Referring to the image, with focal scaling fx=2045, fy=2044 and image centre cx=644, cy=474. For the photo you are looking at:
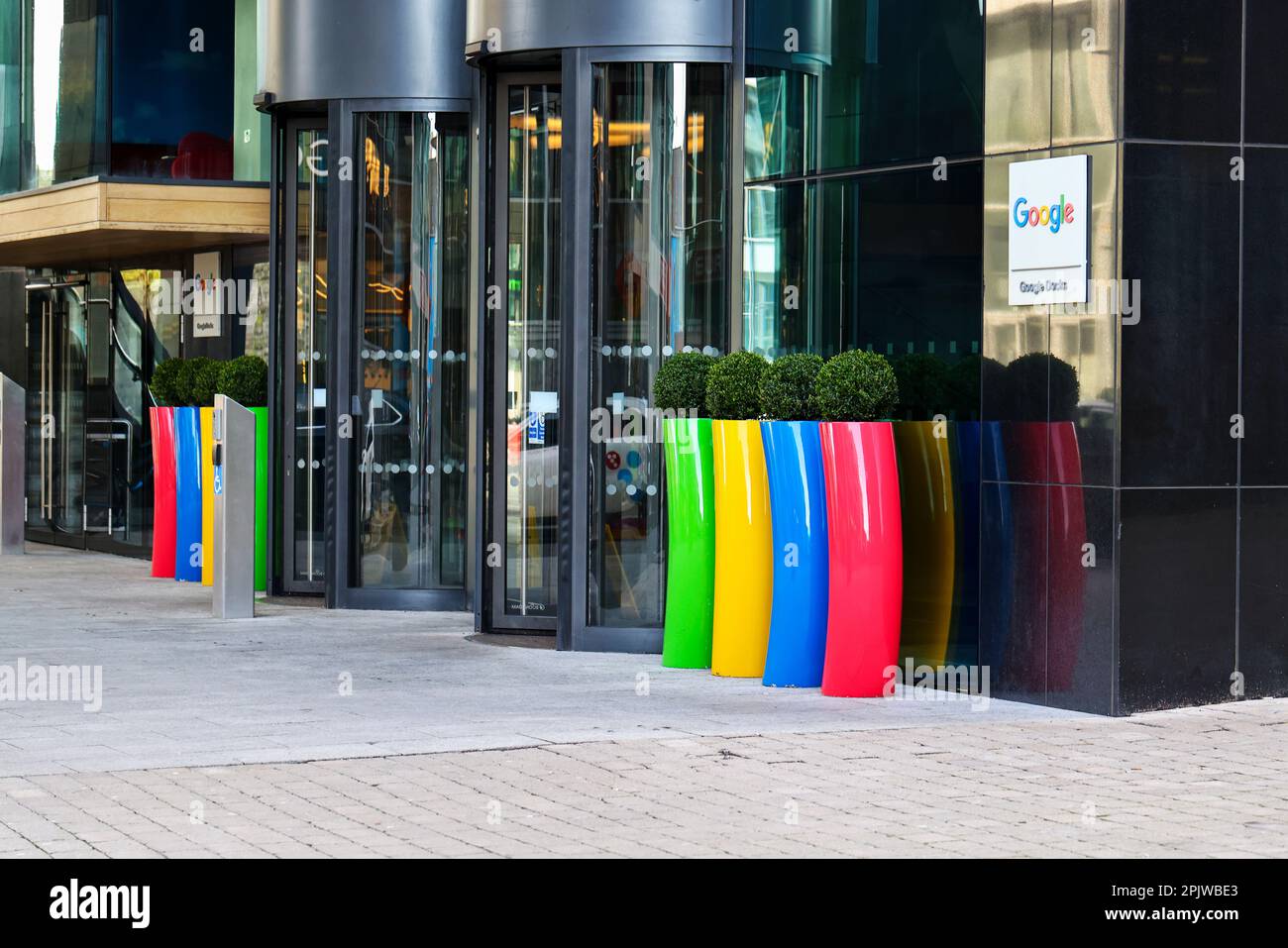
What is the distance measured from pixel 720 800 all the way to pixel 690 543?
4012 millimetres

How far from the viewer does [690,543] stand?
11539 mm

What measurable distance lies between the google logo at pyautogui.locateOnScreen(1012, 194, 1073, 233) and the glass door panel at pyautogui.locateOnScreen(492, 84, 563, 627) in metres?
3.65

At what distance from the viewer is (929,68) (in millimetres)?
11141

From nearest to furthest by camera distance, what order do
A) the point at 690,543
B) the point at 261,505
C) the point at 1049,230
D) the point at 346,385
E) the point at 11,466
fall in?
the point at 1049,230
the point at 690,543
the point at 346,385
the point at 261,505
the point at 11,466

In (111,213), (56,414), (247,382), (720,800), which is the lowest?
(720,800)

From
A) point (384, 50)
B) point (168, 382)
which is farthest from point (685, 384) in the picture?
point (168, 382)

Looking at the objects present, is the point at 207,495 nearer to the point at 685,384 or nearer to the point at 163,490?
the point at 163,490

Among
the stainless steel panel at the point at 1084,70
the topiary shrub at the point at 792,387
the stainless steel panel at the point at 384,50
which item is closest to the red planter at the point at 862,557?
the topiary shrub at the point at 792,387

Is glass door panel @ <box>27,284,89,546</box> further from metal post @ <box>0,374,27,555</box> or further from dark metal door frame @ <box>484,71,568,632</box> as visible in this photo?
dark metal door frame @ <box>484,71,568,632</box>

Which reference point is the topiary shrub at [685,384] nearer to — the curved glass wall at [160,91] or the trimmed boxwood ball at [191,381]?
the trimmed boxwood ball at [191,381]

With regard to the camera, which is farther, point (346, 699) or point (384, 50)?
point (384, 50)
